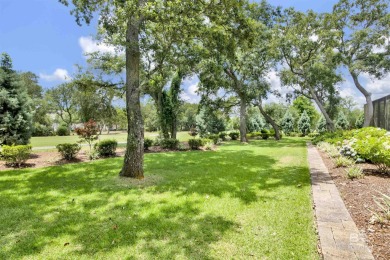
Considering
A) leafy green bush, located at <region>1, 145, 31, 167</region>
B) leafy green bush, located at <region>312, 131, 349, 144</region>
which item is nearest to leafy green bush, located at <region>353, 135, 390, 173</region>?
leafy green bush, located at <region>312, 131, 349, 144</region>

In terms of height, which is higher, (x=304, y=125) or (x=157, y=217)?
(x=304, y=125)

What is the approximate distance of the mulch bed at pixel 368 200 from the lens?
290 cm

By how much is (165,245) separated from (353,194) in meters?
4.02

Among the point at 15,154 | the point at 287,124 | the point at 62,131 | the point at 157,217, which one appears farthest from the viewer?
the point at 62,131

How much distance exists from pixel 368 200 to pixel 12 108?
45.5ft

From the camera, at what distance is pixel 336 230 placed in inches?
128

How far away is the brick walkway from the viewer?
271 cm

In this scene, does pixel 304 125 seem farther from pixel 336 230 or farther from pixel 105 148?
pixel 336 230

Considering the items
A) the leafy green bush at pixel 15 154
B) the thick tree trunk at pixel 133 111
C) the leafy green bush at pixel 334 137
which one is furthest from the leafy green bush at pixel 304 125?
the leafy green bush at pixel 15 154

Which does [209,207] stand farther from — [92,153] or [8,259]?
[92,153]

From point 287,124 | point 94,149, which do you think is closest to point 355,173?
point 94,149

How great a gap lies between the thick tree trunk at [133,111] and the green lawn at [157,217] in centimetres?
50

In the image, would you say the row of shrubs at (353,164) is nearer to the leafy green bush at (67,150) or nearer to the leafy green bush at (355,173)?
the leafy green bush at (355,173)

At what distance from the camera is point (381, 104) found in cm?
1625
